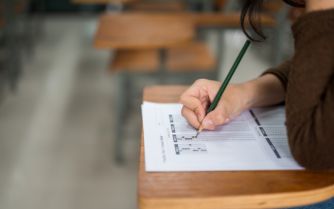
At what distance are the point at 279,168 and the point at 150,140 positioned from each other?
0.73 ft

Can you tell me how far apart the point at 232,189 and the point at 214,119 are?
190mm

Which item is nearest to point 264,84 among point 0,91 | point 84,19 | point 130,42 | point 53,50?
point 130,42

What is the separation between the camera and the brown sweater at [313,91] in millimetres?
571

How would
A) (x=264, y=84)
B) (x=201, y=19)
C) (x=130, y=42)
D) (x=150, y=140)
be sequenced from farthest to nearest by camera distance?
1. (x=201, y=19)
2. (x=130, y=42)
3. (x=264, y=84)
4. (x=150, y=140)

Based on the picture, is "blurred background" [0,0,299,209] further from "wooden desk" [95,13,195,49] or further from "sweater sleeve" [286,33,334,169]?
"sweater sleeve" [286,33,334,169]

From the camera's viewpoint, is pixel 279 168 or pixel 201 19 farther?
pixel 201 19

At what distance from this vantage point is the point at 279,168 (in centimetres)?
64

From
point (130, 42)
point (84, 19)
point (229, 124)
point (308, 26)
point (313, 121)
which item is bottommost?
point (84, 19)

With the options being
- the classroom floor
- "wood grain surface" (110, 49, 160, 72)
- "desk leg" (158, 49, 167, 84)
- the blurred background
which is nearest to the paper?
the blurred background

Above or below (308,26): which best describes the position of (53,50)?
below

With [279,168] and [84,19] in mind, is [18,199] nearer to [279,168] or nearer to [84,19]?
[279,168]

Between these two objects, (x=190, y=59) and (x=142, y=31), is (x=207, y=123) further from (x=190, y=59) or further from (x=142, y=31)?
(x=190, y=59)

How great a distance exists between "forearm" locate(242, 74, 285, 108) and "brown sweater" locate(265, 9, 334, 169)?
22 centimetres

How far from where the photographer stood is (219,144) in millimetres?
708
